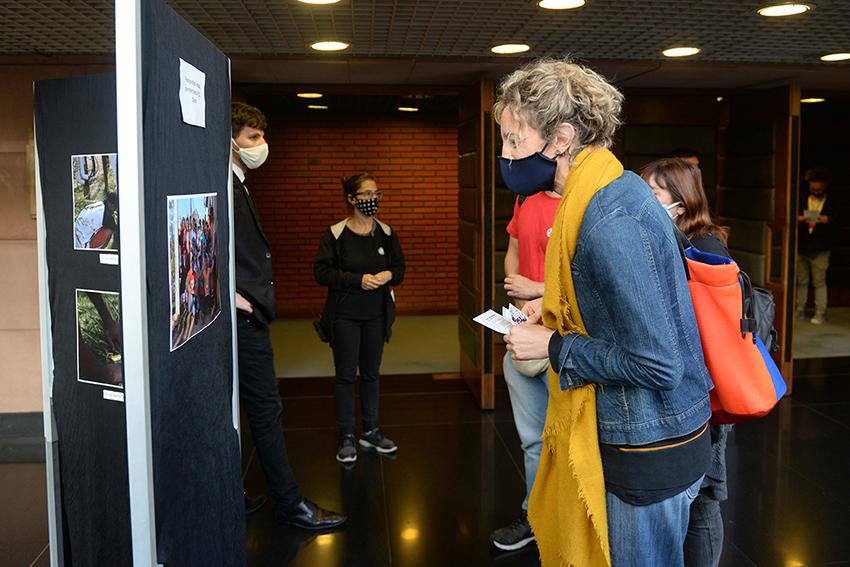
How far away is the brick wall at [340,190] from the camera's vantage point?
9.34 meters

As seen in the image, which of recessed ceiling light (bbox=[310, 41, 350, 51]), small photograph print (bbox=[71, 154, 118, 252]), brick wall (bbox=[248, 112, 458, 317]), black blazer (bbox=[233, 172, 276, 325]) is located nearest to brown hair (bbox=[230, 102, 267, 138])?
black blazer (bbox=[233, 172, 276, 325])

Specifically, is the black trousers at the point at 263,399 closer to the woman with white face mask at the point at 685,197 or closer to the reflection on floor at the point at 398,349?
the woman with white face mask at the point at 685,197

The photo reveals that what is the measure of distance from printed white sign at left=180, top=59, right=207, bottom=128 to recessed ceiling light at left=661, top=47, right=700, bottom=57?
350 cm

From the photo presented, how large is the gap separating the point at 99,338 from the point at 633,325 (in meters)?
1.21

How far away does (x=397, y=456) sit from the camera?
4.59 meters

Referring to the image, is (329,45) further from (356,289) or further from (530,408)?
(530,408)

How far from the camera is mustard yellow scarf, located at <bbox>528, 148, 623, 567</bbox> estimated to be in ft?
5.24

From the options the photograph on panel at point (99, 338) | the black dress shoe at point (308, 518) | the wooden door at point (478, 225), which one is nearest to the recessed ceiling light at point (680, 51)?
the wooden door at point (478, 225)

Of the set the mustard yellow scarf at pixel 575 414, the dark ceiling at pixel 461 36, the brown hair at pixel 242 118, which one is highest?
the dark ceiling at pixel 461 36

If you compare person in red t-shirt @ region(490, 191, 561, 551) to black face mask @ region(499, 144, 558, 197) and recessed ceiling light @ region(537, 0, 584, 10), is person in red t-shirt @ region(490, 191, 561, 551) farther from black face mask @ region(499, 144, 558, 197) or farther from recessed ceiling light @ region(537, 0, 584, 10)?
black face mask @ region(499, 144, 558, 197)

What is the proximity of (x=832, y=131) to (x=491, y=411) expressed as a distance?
6.55 metres

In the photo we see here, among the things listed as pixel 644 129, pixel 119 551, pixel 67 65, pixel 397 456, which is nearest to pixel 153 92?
pixel 119 551

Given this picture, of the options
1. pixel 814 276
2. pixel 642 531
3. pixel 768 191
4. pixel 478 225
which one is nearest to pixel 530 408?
pixel 642 531

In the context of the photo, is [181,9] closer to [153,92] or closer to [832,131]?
[153,92]
